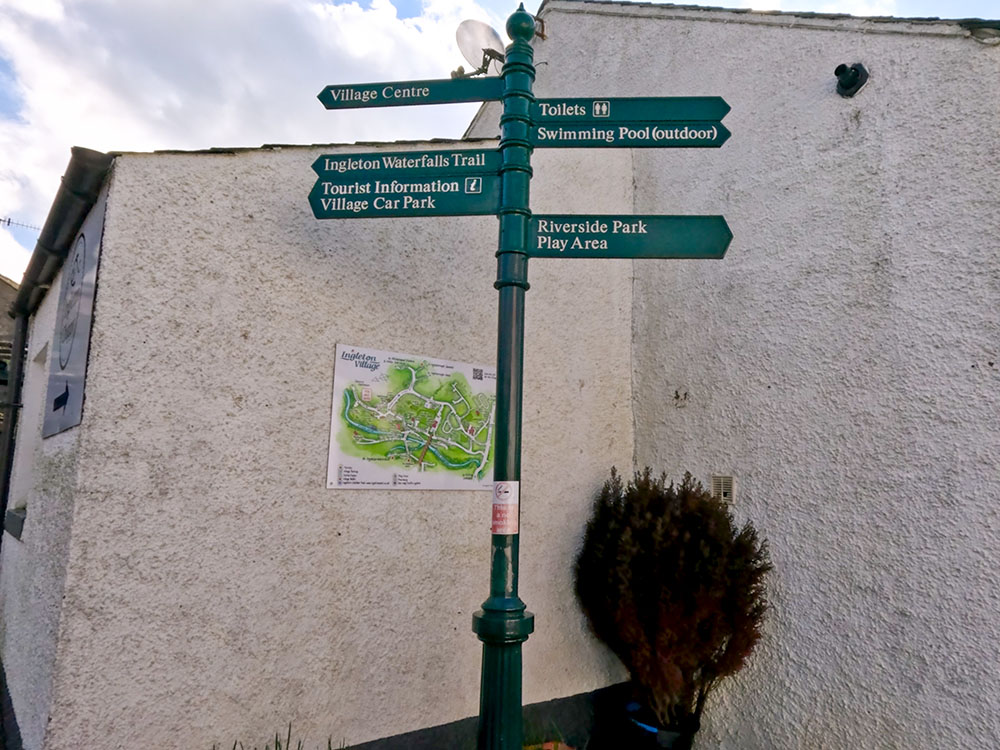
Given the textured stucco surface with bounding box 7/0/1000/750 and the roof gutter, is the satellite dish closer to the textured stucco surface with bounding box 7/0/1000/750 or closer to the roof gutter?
the textured stucco surface with bounding box 7/0/1000/750

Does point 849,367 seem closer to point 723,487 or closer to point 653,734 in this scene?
point 723,487

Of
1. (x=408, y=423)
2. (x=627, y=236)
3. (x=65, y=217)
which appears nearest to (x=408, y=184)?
(x=627, y=236)

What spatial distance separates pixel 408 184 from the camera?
271 cm

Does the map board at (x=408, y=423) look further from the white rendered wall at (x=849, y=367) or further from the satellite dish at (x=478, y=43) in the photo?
the satellite dish at (x=478, y=43)

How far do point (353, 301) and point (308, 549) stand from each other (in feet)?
4.10

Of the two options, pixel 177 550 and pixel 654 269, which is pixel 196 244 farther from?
pixel 654 269

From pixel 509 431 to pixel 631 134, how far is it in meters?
1.38

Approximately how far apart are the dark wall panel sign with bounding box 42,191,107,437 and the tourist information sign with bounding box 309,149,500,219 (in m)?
1.01

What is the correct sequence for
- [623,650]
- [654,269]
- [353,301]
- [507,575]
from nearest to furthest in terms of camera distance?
[507,575] → [353,301] → [623,650] → [654,269]

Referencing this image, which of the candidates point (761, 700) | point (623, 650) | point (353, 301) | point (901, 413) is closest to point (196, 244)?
point (353, 301)

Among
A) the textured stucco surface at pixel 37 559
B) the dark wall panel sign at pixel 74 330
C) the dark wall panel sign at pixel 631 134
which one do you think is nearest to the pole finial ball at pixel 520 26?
the dark wall panel sign at pixel 631 134

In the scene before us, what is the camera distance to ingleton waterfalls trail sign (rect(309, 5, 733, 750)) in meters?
2.35

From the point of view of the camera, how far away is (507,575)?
2318mm

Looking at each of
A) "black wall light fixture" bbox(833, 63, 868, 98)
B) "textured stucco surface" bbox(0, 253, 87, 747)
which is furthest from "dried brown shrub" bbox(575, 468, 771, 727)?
"textured stucco surface" bbox(0, 253, 87, 747)
